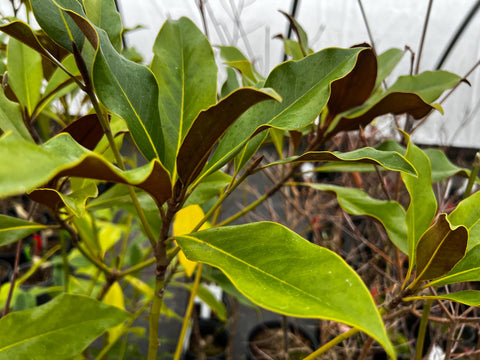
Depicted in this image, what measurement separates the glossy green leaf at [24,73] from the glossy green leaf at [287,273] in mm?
441

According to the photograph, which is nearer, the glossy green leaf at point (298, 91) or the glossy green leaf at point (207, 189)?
the glossy green leaf at point (298, 91)

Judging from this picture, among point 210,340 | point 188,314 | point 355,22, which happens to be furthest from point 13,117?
point 355,22

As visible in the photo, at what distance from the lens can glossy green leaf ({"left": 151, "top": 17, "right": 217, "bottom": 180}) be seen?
0.52 metres

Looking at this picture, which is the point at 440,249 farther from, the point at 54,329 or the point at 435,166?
the point at 54,329

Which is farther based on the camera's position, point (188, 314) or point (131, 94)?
point (188, 314)

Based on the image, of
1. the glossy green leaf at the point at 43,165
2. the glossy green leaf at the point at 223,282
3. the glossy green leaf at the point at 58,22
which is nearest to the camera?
the glossy green leaf at the point at 43,165

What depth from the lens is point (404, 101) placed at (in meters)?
0.64

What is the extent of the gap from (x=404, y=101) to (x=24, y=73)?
26.9 inches

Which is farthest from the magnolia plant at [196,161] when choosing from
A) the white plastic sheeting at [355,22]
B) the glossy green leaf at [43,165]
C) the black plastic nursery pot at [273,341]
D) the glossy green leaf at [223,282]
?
the white plastic sheeting at [355,22]

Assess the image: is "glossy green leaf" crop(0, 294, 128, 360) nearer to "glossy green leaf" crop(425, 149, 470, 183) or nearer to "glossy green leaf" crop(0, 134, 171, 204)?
"glossy green leaf" crop(0, 134, 171, 204)

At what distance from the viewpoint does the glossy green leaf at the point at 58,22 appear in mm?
423

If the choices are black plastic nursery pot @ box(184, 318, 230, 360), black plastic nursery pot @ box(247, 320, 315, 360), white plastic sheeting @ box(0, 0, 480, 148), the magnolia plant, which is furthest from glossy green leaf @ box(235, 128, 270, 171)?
white plastic sheeting @ box(0, 0, 480, 148)

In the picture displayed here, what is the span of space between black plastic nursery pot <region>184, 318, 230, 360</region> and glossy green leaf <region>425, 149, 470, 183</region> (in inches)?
53.0

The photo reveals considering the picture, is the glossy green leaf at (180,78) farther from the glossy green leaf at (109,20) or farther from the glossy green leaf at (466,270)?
the glossy green leaf at (466,270)
